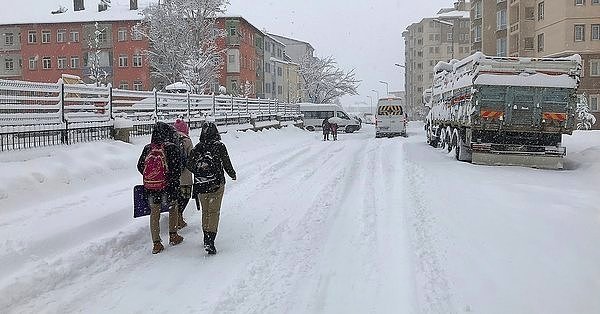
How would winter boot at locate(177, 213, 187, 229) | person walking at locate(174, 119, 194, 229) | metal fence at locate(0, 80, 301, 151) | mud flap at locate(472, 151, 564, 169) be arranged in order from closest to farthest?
person walking at locate(174, 119, 194, 229), winter boot at locate(177, 213, 187, 229), metal fence at locate(0, 80, 301, 151), mud flap at locate(472, 151, 564, 169)

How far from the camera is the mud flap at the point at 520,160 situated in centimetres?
1639

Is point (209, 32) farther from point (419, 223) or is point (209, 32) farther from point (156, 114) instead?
point (419, 223)

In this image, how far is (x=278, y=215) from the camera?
967cm

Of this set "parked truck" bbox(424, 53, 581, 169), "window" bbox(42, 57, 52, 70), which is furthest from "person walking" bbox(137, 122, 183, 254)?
"window" bbox(42, 57, 52, 70)

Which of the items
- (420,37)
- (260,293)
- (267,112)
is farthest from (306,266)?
(420,37)

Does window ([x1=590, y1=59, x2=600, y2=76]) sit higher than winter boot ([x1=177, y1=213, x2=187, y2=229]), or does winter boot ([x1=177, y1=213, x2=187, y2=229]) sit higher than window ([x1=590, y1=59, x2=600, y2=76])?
window ([x1=590, y1=59, x2=600, y2=76])

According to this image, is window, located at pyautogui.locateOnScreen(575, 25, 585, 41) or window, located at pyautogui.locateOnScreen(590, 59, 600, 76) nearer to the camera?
window, located at pyautogui.locateOnScreen(575, 25, 585, 41)

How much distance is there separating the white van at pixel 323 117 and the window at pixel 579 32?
17.7 meters

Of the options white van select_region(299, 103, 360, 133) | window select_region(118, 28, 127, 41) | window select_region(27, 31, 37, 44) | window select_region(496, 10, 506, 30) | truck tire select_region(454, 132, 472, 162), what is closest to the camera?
truck tire select_region(454, 132, 472, 162)

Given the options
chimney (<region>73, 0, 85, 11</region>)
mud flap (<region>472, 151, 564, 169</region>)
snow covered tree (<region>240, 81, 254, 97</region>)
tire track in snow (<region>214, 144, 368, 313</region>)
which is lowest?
tire track in snow (<region>214, 144, 368, 313</region>)

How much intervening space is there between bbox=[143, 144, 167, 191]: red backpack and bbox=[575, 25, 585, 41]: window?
1792 inches

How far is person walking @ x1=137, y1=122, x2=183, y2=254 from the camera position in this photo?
296 inches

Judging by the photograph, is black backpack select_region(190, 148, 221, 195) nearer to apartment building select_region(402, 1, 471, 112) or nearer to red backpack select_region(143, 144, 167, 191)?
red backpack select_region(143, 144, 167, 191)

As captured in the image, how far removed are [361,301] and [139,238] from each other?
3833 mm
